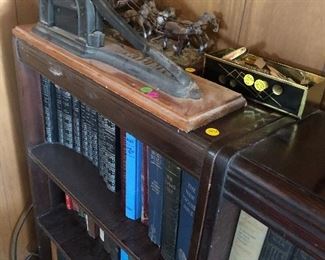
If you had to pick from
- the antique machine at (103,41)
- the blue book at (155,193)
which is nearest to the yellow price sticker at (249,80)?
the antique machine at (103,41)

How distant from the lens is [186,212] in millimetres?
721

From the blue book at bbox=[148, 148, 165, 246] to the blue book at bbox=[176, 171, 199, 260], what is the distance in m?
0.07

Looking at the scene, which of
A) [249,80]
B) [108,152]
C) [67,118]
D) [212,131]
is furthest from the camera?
[67,118]

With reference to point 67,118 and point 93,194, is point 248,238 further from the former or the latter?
point 67,118

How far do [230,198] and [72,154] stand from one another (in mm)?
687

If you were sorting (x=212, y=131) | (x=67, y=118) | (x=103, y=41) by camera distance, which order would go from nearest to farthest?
(x=212, y=131) < (x=103, y=41) < (x=67, y=118)

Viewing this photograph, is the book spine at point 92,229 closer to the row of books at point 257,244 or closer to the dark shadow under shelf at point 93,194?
the dark shadow under shelf at point 93,194

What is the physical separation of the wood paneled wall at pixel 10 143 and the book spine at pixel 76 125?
0.27 m

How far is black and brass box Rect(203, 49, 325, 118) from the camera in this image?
0.65 m

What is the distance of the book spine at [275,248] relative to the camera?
60cm

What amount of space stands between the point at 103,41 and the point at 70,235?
2.20 feet

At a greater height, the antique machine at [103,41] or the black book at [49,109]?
the antique machine at [103,41]

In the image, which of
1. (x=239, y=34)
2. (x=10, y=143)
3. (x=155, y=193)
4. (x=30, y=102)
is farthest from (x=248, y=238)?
(x=10, y=143)

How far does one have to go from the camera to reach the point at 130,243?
2.83 feet
